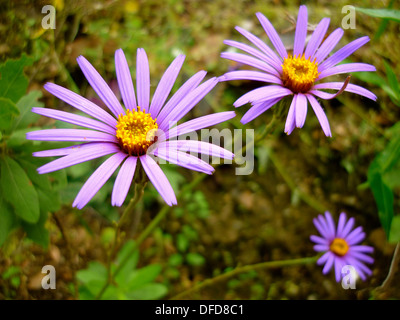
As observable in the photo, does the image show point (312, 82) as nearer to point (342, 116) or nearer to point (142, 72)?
point (142, 72)

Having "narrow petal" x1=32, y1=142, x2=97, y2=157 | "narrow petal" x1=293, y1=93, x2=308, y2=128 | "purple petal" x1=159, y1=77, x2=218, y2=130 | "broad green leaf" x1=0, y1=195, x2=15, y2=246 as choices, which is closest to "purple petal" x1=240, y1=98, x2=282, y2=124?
"narrow petal" x1=293, y1=93, x2=308, y2=128

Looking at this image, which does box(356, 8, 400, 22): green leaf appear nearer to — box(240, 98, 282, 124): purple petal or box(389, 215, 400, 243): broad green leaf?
box(240, 98, 282, 124): purple petal

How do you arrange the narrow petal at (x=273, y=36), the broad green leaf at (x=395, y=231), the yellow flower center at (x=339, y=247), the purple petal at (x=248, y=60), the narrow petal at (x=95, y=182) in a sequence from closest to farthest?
the narrow petal at (x=95, y=182) < the purple petal at (x=248, y=60) < the narrow petal at (x=273, y=36) < the broad green leaf at (x=395, y=231) < the yellow flower center at (x=339, y=247)

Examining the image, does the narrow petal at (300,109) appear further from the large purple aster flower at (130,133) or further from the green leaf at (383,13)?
the green leaf at (383,13)

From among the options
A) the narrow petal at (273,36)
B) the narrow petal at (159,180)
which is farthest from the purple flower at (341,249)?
the narrow petal at (159,180)

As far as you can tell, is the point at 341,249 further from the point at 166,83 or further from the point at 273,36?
the point at 166,83
